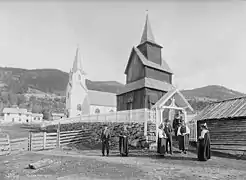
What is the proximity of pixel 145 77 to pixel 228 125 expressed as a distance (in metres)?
15.3

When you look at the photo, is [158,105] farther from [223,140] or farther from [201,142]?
[201,142]

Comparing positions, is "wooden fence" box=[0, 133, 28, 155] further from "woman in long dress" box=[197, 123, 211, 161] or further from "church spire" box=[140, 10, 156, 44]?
"church spire" box=[140, 10, 156, 44]

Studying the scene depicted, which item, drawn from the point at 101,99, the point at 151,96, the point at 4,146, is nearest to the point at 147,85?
the point at 151,96

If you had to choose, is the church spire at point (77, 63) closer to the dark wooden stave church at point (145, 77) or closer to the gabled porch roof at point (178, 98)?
the dark wooden stave church at point (145, 77)

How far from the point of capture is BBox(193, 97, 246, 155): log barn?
47.5 ft

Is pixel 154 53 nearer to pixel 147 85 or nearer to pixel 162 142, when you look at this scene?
pixel 147 85

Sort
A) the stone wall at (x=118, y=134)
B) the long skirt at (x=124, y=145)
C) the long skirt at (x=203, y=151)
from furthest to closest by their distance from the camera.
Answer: the stone wall at (x=118, y=134) < the long skirt at (x=124, y=145) < the long skirt at (x=203, y=151)

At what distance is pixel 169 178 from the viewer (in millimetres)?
8477

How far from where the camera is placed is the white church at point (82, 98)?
61.6m

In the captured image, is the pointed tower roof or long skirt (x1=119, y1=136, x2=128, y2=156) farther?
the pointed tower roof

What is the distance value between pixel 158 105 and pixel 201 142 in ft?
22.8

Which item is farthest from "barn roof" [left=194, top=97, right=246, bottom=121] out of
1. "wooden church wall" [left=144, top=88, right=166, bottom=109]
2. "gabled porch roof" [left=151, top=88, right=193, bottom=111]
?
"wooden church wall" [left=144, top=88, right=166, bottom=109]

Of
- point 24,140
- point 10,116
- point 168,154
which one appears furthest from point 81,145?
point 10,116

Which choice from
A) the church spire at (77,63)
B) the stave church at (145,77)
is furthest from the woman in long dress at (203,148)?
the church spire at (77,63)
